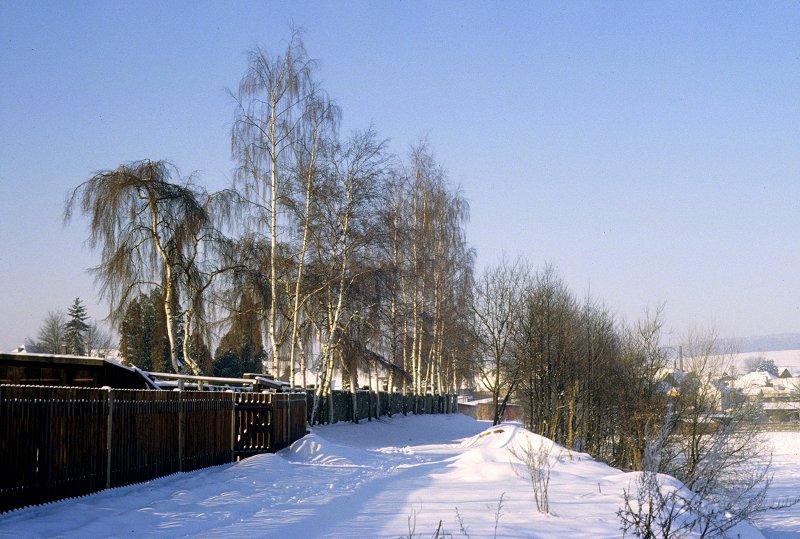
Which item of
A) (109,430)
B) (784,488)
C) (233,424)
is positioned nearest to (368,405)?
(784,488)

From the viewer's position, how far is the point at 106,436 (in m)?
12.4

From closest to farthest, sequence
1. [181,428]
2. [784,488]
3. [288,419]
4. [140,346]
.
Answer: [181,428], [288,419], [784,488], [140,346]

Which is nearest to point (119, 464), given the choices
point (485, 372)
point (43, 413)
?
point (43, 413)

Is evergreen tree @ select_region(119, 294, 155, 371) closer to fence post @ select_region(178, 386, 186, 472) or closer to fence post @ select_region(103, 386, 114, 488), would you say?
fence post @ select_region(178, 386, 186, 472)

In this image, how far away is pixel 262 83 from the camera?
28969mm

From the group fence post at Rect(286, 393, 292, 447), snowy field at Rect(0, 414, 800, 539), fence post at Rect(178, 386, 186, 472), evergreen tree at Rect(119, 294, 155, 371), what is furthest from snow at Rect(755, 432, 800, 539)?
evergreen tree at Rect(119, 294, 155, 371)

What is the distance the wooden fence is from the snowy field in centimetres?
28

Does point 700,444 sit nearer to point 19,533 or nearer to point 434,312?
point 434,312

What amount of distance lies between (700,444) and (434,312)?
20.8m

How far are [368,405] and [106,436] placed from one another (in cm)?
3064

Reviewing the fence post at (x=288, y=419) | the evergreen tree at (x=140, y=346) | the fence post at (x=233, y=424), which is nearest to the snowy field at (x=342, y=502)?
the fence post at (x=288, y=419)

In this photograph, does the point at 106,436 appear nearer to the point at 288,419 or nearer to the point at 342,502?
the point at 342,502

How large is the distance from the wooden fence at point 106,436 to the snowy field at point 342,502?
277 millimetres

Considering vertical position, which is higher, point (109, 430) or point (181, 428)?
point (109, 430)
